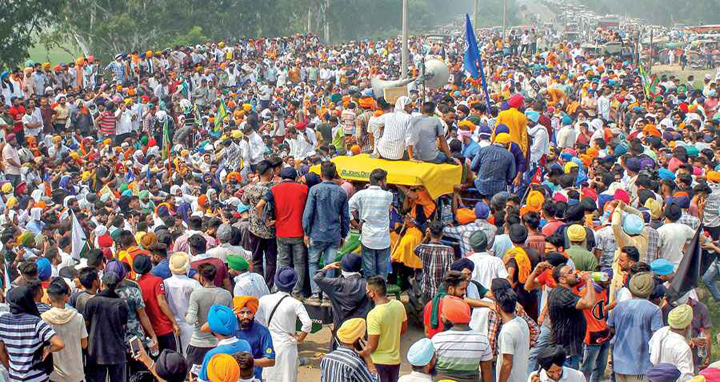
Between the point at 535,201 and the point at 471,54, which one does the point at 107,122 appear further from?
the point at 535,201

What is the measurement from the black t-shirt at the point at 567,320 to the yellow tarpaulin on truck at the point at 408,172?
2688 millimetres

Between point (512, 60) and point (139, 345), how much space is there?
30.9 m

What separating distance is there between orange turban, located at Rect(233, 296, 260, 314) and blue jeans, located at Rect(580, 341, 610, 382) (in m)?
3.09

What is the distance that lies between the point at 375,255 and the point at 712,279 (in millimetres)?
4768

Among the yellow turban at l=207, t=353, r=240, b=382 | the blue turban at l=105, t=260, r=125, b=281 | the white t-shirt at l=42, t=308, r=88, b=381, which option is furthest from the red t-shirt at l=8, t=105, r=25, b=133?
the yellow turban at l=207, t=353, r=240, b=382

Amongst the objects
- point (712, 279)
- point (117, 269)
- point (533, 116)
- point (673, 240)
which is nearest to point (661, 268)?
point (673, 240)

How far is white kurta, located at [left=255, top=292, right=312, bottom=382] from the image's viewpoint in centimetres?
839

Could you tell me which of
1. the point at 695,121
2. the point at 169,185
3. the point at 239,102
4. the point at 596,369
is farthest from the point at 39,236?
the point at 239,102

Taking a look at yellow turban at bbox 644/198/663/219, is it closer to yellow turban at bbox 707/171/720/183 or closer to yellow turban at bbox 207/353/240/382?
yellow turban at bbox 707/171/720/183

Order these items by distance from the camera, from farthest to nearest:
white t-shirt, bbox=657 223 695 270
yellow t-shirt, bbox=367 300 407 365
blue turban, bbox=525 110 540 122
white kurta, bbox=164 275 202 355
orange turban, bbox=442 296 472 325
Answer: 1. blue turban, bbox=525 110 540 122
2. white t-shirt, bbox=657 223 695 270
3. white kurta, bbox=164 275 202 355
4. yellow t-shirt, bbox=367 300 407 365
5. orange turban, bbox=442 296 472 325

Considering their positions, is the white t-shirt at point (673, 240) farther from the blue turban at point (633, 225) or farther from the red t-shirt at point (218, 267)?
the red t-shirt at point (218, 267)

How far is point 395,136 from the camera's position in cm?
1128

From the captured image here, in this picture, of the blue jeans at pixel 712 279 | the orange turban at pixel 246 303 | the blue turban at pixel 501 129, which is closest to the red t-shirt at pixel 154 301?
the orange turban at pixel 246 303

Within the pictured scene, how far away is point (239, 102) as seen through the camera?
26734mm
